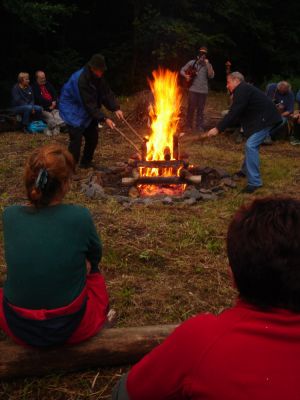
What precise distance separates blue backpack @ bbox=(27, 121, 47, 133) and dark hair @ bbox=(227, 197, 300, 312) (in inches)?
398

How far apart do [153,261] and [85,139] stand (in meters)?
3.83

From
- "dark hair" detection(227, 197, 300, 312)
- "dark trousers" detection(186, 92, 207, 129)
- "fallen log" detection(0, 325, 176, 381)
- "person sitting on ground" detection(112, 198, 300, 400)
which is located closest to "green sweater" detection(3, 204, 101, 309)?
"fallen log" detection(0, 325, 176, 381)

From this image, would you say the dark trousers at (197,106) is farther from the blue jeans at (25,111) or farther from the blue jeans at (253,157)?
the blue jeans at (253,157)

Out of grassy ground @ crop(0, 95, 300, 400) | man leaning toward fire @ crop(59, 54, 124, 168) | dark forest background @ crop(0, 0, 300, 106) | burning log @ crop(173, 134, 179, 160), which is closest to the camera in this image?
grassy ground @ crop(0, 95, 300, 400)

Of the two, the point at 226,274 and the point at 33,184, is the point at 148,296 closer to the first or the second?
the point at 226,274

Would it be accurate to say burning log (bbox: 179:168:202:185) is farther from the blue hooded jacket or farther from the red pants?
the red pants

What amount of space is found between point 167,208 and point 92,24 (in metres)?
14.1

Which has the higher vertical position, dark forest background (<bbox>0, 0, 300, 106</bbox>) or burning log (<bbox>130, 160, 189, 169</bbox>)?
dark forest background (<bbox>0, 0, 300, 106</bbox>)

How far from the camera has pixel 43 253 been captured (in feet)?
8.59

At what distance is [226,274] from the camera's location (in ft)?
14.8

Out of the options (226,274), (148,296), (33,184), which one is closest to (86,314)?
(33,184)

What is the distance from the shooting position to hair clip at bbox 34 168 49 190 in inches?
104

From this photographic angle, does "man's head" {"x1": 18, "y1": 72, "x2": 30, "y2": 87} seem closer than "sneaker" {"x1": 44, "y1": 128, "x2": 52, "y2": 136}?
No

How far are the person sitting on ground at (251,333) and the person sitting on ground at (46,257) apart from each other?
122 centimetres
